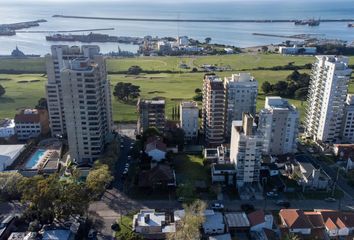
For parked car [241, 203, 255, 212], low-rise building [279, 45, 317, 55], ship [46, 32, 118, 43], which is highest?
ship [46, 32, 118, 43]

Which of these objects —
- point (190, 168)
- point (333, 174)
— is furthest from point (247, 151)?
point (333, 174)

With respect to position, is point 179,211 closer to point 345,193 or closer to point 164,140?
point 164,140

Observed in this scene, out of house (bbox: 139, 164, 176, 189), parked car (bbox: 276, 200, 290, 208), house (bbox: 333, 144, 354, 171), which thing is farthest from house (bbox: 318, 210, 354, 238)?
house (bbox: 139, 164, 176, 189)

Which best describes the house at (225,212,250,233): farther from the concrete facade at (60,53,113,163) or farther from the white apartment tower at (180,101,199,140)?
the concrete facade at (60,53,113,163)

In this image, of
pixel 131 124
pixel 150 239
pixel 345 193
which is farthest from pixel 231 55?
pixel 150 239

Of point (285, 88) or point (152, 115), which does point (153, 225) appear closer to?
point (152, 115)
